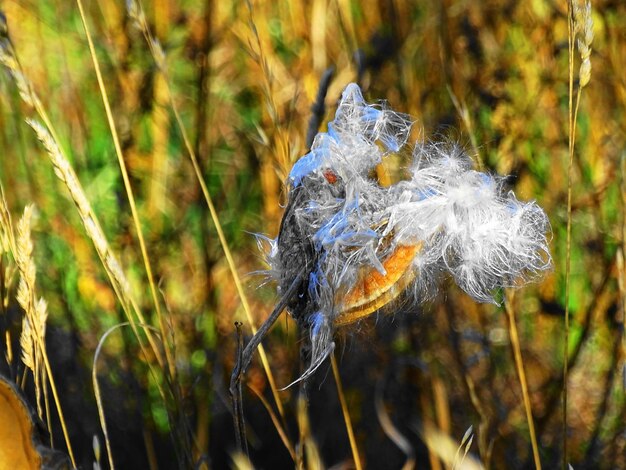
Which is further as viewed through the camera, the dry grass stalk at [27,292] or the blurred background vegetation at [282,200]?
the blurred background vegetation at [282,200]

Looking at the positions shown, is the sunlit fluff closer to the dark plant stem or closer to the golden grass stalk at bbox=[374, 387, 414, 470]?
the dark plant stem

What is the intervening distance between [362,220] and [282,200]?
1.29ft

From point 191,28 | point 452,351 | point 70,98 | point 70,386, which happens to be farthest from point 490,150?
point 70,386

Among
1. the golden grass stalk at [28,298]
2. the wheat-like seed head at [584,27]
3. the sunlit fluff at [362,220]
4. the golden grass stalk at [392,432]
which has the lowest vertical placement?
the golden grass stalk at [392,432]

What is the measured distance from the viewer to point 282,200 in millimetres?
886

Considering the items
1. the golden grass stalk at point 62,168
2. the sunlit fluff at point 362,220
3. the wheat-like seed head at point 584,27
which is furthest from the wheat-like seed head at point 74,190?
the wheat-like seed head at point 584,27

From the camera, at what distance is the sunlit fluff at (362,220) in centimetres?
49

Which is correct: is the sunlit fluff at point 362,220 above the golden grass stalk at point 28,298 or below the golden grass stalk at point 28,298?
above

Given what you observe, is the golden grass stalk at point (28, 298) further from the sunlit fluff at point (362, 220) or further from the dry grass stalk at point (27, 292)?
the sunlit fluff at point (362, 220)

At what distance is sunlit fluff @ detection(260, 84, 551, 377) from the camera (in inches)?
19.4

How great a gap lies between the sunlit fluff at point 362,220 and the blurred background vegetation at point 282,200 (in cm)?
35

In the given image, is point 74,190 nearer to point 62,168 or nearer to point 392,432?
point 62,168

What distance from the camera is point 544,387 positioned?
3.22 feet

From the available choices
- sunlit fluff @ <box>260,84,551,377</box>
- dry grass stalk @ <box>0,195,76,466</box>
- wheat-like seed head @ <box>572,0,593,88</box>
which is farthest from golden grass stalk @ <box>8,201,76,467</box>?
wheat-like seed head @ <box>572,0,593,88</box>
